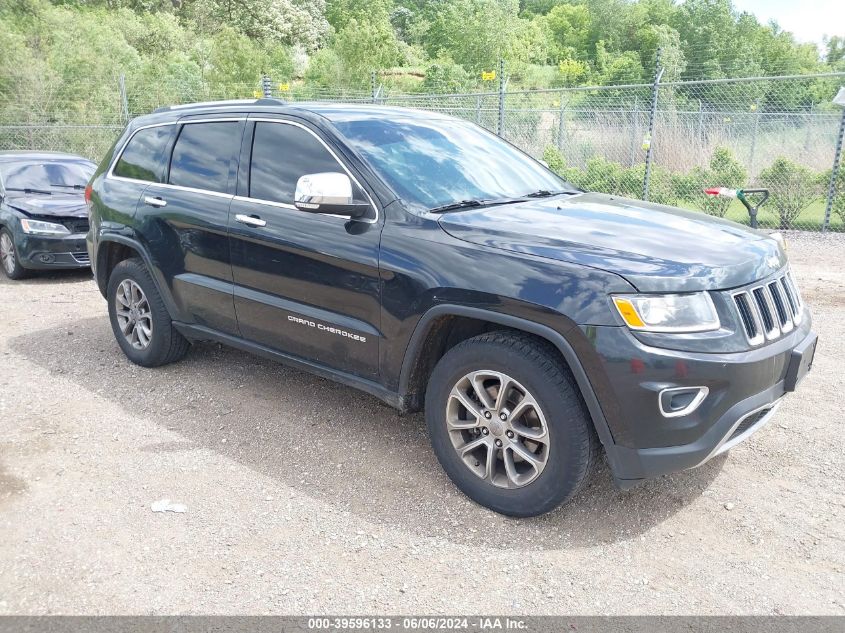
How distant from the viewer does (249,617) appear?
2666mm

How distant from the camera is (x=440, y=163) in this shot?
156 inches

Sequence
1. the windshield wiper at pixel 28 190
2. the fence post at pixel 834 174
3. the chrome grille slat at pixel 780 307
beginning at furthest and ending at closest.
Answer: the fence post at pixel 834 174 → the windshield wiper at pixel 28 190 → the chrome grille slat at pixel 780 307

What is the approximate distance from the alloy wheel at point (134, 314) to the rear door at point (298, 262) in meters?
1.18

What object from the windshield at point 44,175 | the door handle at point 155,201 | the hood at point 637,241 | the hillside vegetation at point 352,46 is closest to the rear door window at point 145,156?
the door handle at point 155,201

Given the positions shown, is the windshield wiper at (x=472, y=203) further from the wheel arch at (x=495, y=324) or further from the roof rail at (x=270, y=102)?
the roof rail at (x=270, y=102)

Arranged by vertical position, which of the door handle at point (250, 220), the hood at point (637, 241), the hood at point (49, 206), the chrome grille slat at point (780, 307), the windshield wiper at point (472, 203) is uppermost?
the windshield wiper at point (472, 203)

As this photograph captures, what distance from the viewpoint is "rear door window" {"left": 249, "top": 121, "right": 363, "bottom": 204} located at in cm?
393

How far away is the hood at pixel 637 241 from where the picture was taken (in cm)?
289

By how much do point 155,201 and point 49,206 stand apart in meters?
4.39

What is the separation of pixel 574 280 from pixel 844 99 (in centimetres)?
876

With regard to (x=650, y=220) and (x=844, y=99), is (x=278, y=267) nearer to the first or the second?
(x=650, y=220)

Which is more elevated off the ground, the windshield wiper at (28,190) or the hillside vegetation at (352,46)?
the hillside vegetation at (352,46)

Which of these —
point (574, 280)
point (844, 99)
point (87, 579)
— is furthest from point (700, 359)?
point (844, 99)

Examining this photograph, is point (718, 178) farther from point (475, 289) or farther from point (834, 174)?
point (475, 289)
